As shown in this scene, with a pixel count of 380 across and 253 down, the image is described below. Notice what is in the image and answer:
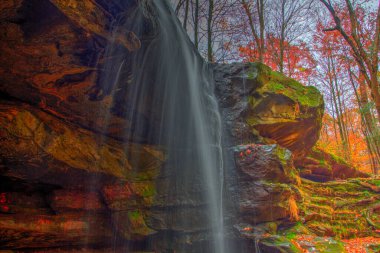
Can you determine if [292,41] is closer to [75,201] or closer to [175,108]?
[175,108]

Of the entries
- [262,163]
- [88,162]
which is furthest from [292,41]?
[88,162]

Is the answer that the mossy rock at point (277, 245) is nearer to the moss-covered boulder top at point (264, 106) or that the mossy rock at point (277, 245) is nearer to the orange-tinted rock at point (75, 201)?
the moss-covered boulder top at point (264, 106)

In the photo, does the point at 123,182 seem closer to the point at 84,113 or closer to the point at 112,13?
the point at 84,113

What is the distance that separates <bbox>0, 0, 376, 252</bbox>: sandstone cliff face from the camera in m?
3.84

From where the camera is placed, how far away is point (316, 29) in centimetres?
1812

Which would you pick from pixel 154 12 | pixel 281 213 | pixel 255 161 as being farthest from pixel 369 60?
pixel 154 12

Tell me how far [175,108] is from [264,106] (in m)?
3.66

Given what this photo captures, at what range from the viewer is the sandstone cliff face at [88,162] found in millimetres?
3838

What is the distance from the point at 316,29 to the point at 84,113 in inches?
743

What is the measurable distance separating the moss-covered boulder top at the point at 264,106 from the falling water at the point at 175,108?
0.90 metres

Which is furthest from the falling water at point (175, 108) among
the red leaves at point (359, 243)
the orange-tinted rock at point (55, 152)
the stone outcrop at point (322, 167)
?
the stone outcrop at point (322, 167)

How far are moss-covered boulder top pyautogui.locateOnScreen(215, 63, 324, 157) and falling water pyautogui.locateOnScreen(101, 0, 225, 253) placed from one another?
903mm

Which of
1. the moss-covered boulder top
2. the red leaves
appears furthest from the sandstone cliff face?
the red leaves

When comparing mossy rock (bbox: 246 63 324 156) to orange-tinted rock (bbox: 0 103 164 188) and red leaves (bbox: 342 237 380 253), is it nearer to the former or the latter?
red leaves (bbox: 342 237 380 253)
